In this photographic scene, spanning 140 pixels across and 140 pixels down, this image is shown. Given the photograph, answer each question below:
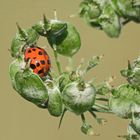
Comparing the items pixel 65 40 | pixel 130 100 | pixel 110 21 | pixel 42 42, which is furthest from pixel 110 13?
pixel 42 42

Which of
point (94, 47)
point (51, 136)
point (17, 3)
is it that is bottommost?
point (51, 136)

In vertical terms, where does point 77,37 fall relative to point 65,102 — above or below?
above

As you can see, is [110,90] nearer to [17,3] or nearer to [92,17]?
[92,17]

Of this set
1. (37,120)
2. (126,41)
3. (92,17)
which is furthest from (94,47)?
(92,17)

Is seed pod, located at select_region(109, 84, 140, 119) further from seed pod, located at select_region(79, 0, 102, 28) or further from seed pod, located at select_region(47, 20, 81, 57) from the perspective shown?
seed pod, located at select_region(79, 0, 102, 28)

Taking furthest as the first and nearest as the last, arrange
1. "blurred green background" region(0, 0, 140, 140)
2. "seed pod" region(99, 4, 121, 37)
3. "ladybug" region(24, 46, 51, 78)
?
"blurred green background" region(0, 0, 140, 140) → "seed pod" region(99, 4, 121, 37) → "ladybug" region(24, 46, 51, 78)

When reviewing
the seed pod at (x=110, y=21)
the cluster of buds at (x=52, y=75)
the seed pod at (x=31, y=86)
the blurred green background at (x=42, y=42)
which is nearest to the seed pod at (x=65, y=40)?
the cluster of buds at (x=52, y=75)

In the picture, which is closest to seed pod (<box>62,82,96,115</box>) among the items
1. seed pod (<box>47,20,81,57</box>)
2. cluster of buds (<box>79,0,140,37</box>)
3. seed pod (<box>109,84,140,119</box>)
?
seed pod (<box>109,84,140,119</box>)
